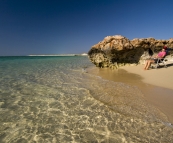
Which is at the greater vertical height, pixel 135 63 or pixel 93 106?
pixel 135 63

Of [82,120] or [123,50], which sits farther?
[123,50]

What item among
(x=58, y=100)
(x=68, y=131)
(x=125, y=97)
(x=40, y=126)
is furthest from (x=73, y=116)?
(x=125, y=97)

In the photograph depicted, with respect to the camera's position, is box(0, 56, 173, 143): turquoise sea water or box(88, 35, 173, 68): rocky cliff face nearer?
box(0, 56, 173, 143): turquoise sea water

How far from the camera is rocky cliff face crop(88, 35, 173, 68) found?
11.0 m

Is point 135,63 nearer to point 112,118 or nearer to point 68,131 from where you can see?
point 112,118

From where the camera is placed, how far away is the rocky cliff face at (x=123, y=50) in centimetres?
1102

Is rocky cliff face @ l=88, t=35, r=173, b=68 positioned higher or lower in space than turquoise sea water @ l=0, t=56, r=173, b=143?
higher

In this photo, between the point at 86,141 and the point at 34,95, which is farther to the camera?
the point at 34,95

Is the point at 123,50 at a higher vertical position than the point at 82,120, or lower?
higher

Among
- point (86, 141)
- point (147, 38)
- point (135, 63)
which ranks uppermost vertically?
point (147, 38)

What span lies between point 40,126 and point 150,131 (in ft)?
8.82

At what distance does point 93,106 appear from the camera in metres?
4.20

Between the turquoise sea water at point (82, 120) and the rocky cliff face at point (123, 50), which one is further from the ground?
the rocky cliff face at point (123, 50)

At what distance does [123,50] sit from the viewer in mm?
11156
